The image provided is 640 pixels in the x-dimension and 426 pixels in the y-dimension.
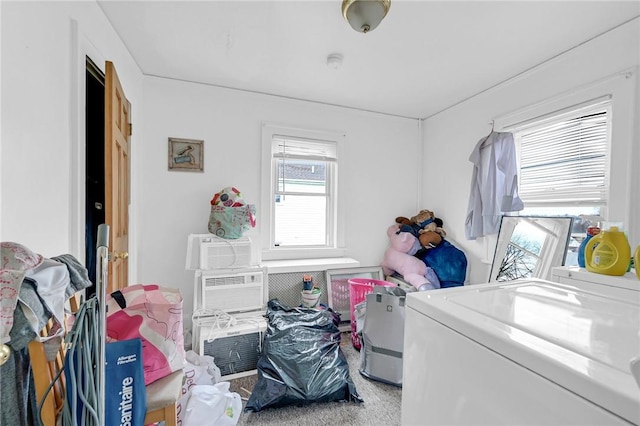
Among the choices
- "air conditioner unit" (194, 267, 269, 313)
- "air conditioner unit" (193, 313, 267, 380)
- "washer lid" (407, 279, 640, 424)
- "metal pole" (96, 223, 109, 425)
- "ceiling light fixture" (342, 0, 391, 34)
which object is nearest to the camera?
"washer lid" (407, 279, 640, 424)

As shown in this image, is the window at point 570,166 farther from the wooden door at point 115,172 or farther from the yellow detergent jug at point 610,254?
the wooden door at point 115,172

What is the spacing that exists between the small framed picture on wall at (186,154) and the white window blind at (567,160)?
300cm

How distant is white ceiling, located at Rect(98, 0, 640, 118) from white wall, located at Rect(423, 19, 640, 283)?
105 millimetres

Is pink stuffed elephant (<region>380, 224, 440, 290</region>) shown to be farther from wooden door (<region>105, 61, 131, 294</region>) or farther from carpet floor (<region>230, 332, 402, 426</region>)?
wooden door (<region>105, 61, 131, 294</region>)

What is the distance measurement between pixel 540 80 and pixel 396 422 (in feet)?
9.03

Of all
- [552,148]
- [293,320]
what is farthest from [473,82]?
[293,320]

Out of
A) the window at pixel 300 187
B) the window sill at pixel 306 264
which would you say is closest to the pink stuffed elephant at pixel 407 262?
the window sill at pixel 306 264

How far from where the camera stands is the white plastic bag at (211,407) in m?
1.40

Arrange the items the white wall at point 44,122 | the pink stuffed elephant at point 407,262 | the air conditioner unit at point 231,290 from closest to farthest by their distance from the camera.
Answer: the white wall at point 44,122 → the air conditioner unit at point 231,290 → the pink stuffed elephant at point 407,262

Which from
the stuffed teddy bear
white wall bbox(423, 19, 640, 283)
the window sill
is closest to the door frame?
the window sill

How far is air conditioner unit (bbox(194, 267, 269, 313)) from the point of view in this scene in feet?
7.27

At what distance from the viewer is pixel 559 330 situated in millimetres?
539

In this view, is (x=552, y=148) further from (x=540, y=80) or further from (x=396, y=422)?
(x=396, y=422)

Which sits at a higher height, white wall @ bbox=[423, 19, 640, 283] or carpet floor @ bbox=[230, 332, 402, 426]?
white wall @ bbox=[423, 19, 640, 283]
